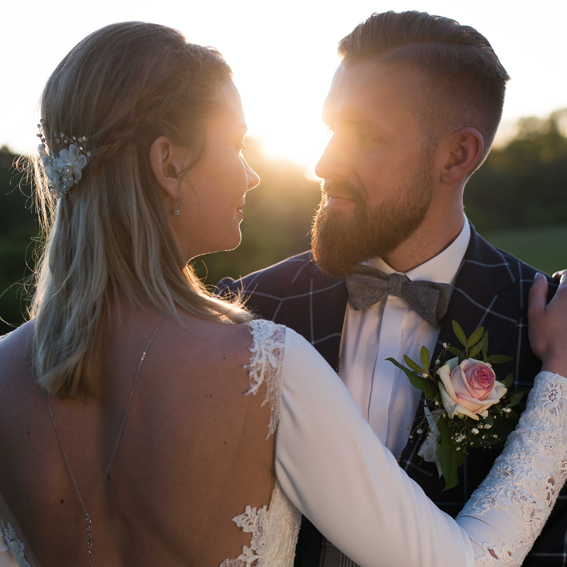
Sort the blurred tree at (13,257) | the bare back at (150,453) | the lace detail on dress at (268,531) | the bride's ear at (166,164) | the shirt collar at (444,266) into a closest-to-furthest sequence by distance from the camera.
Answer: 1. the bare back at (150,453)
2. the lace detail on dress at (268,531)
3. the bride's ear at (166,164)
4. the shirt collar at (444,266)
5. the blurred tree at (13,257)

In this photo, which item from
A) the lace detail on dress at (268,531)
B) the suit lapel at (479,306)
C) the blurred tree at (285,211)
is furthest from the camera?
the blurred tree at (285,211)


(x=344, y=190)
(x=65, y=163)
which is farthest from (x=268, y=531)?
(x=344, y=190)

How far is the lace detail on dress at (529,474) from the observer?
1.51m

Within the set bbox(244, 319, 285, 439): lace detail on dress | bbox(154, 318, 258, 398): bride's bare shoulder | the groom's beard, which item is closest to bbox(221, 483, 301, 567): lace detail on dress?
bbox(244, 319, 285, 439): lace detail on dress

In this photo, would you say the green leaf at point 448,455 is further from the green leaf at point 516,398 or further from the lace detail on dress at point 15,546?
the lace detail on dress at point 15,546

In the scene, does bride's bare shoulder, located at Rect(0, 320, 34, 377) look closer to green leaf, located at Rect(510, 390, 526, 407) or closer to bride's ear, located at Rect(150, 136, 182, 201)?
bride's ear, located at Rect(150, 136, 182, 201)

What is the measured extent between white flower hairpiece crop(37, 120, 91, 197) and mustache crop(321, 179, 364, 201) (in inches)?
47.8

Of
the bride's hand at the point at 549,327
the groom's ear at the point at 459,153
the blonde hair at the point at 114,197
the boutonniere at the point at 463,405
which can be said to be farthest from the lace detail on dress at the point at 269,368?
the groom's ear at the point at 459,153

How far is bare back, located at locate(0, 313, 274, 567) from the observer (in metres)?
1.28

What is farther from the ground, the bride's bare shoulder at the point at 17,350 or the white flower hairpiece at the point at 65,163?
the white flower hairpiece at the point at 65,163

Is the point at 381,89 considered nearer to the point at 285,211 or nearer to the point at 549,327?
the point at 549,327

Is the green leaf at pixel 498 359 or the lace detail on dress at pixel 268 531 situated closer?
the lace detail on dress at pixel 268 531

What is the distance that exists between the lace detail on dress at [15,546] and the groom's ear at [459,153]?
2133mm

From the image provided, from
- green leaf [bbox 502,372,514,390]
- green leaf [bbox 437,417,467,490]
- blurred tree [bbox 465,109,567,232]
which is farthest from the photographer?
blurred tree [bbox 465,109,567,232]
